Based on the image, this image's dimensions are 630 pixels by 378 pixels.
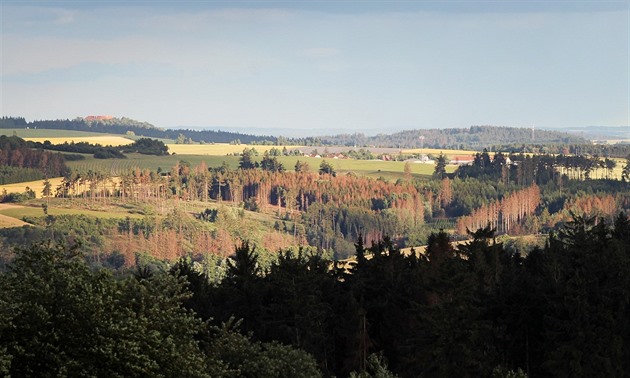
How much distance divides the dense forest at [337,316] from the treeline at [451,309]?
0.41 ft

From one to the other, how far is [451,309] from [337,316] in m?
15.3

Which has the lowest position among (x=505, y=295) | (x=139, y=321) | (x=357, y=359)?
(x=357, y=359)

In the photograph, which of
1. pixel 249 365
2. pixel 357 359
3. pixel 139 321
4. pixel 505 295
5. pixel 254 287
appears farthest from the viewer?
pixel 254 287

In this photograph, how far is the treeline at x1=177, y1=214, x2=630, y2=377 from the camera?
6406cm

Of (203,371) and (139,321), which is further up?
(139,321)

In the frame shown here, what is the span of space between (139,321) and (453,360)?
26151 millimetres

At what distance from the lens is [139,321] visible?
145ft

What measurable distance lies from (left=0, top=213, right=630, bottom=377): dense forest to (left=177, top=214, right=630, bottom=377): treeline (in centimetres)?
12

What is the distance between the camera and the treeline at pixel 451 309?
210ft

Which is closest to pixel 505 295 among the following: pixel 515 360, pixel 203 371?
pixel 515 360

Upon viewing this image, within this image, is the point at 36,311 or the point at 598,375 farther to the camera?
the point at 598,375

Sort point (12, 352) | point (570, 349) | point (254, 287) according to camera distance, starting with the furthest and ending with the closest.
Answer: point (254, 287)
point (570, 349)
point (12, 352)

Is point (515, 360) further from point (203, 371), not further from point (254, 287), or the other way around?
point (203, 371)

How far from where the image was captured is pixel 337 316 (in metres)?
77.9
